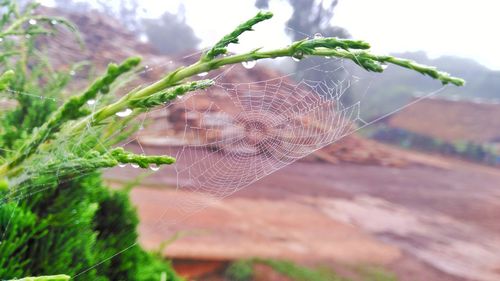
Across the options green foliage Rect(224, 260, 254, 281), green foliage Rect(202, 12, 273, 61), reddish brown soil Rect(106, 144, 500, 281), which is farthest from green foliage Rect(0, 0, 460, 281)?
green foliage Rect(224, 260, 254, 281)

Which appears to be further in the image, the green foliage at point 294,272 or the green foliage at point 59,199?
the green foliage at point 294,272


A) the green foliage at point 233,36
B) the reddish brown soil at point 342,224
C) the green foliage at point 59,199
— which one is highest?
the green foliage at point 233,36

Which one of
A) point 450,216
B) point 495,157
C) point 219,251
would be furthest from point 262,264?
point 495,157

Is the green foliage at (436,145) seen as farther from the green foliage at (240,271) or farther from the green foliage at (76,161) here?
the green foliage at (76,161)

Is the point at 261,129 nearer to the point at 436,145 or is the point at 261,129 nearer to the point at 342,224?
the point at 342,224

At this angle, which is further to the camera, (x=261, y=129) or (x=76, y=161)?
(x=261, y=129)

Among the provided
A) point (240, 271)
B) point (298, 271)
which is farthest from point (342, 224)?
point (240, 271)

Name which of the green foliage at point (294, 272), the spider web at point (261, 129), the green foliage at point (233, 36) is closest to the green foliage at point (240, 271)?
the green foliage at point (294, 272)

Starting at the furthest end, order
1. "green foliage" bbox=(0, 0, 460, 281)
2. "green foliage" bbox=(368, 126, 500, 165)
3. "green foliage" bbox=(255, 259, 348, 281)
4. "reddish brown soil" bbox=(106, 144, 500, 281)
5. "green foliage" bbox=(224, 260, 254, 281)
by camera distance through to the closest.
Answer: "green foliage" bbox=(368, 126, 500, 165)
"reddish brown soil" bbox=(106, 144, 500, 281)
"green foliage" bbox=(255, 259, 348, 281)
"green foliage" bbox=(224, 260, 254, 281)
"green foliage" bbox=(0, 0, 460, 281)

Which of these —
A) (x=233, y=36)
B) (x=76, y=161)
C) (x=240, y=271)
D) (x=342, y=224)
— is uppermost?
(x=233, y=36)

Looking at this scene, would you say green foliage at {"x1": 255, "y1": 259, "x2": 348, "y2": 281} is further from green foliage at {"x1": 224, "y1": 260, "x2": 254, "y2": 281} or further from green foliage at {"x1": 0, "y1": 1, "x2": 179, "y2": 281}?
green foliage at {"x1": 0, "y1": 1, "x2": 179, "y2": 281}

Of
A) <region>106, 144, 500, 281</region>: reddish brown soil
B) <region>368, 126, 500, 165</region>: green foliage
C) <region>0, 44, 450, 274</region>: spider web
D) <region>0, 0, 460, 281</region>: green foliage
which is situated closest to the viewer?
<region>0, 0, 460, 281</region>: green foliage
